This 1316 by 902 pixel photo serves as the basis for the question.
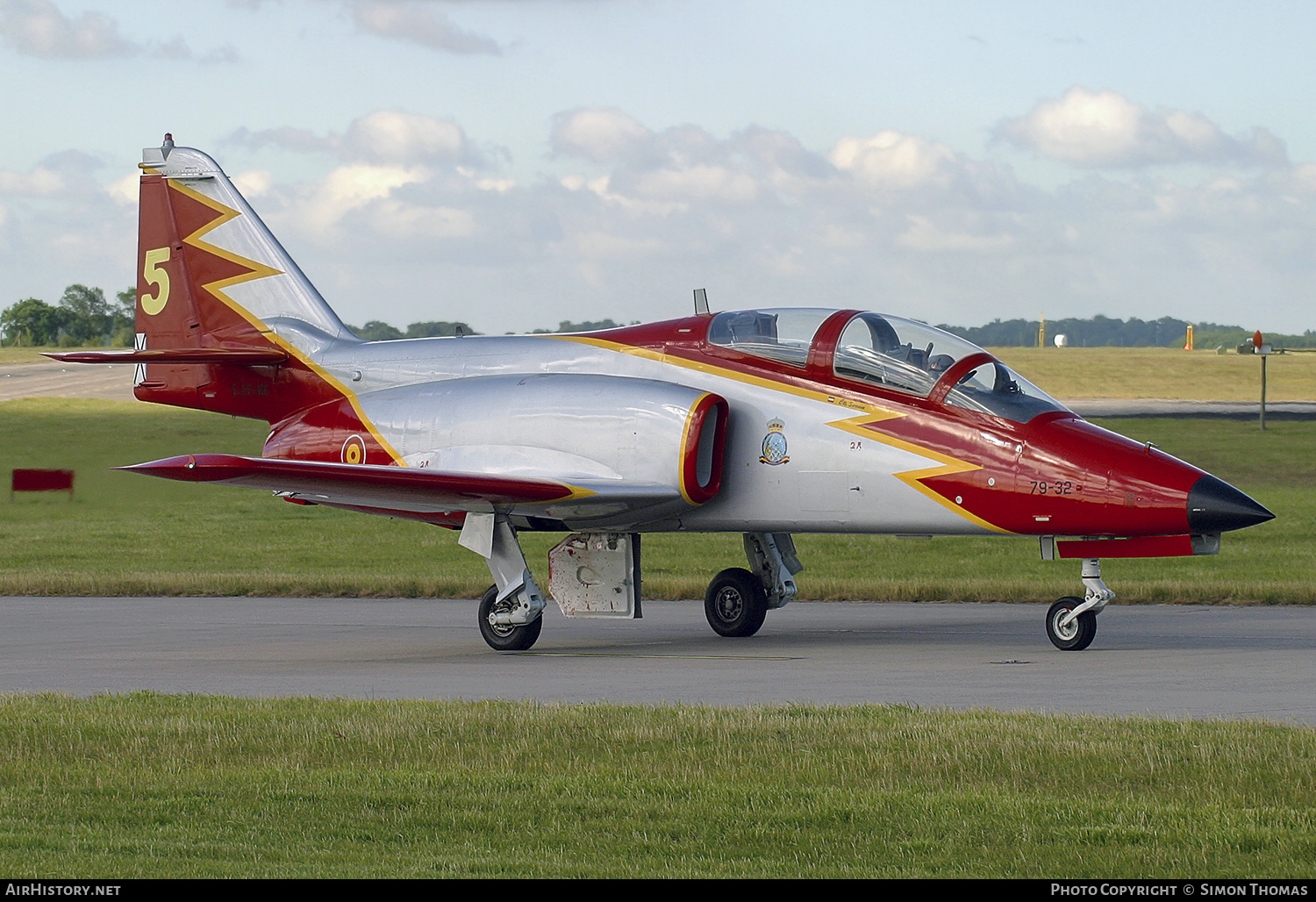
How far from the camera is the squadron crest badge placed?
16.1 meters

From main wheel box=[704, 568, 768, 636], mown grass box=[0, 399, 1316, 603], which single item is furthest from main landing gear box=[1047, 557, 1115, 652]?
mown grass box=[0, 399, 1316, 603]

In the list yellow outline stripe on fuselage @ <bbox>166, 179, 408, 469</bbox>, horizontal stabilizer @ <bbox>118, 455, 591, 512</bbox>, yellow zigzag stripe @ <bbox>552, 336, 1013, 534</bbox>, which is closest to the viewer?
horizontal stabilizer @ <bbox>118, 455, 591, 512</bbox>

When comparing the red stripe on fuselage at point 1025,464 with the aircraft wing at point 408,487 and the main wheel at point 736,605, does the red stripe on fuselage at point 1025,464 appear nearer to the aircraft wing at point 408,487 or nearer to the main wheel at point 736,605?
the aircraft wing at point 408,487

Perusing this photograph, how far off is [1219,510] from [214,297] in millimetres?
12519

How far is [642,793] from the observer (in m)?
8.07

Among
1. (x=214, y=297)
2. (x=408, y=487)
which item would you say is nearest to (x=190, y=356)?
(x=214, y=297)

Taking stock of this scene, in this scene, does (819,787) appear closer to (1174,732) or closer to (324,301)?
(1174,732)

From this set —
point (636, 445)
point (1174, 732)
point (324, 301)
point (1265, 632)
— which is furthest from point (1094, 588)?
point (324, 301)

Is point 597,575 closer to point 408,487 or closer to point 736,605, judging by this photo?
point 736,605

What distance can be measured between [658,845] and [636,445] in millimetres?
9465

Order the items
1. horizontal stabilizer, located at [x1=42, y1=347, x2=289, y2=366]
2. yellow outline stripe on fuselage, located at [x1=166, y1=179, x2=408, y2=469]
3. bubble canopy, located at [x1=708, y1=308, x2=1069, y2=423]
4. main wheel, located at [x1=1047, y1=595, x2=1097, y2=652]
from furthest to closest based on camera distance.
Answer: yellow outline stripe on fuselage, located at [x1=166, y1=179, x2=408, y2=469], horizontal stabilizer, located at [x1=42, y1=347, x2=289, y2=366], bubble canopy, located at [x1=708, y1=308, x2=1069, y2=423], main wheel, located at [x1=1047, y1=595, x2=1097, y2=652]

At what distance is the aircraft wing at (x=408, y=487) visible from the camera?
1485cm

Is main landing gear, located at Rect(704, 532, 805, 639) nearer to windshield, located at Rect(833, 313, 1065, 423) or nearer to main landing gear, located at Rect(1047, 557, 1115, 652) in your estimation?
windshield, located at Rect(833, 313, 1065, 423)

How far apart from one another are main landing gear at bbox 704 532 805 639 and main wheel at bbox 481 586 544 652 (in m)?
2.17
